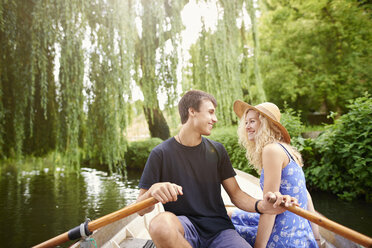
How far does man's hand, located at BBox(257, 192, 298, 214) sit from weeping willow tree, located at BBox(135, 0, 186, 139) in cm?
333

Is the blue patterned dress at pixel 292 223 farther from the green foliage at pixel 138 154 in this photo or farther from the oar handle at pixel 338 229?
the green foliage at pixel 138 154

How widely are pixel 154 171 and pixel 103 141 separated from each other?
2.20m

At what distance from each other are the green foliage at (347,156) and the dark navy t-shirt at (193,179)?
3.75 metres

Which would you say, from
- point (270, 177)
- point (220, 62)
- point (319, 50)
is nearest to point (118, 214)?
point (270, 177)

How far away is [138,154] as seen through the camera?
1183 cm

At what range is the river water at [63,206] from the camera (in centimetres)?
459

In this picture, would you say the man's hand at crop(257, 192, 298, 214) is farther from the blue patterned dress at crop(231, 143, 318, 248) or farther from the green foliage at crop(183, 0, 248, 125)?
the green foliage at crop(183, 0, 248, 125)

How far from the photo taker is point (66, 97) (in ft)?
11.8

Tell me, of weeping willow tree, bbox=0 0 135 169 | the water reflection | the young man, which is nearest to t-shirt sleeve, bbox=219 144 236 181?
the young man

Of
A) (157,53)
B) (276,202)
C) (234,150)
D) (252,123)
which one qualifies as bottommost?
(234,150)

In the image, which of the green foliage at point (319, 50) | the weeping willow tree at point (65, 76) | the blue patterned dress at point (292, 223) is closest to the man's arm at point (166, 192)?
the blue patterned dress at point (292, 223)

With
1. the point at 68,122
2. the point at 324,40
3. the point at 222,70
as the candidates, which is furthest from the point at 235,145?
the point at 324,40

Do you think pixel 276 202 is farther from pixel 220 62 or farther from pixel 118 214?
pixel 220 62

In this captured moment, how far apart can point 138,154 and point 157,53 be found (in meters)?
7.54
